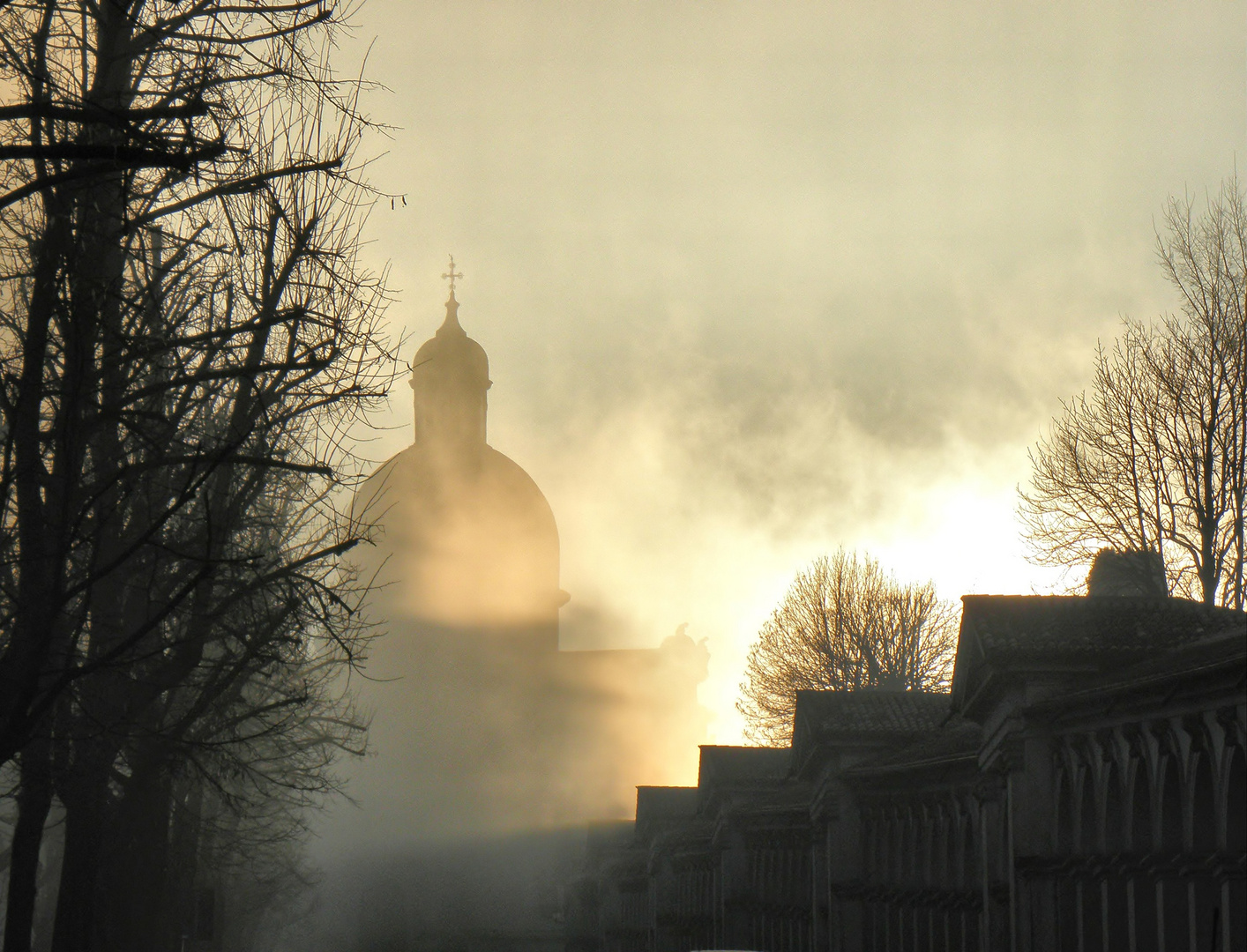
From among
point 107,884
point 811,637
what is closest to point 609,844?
point 811,637

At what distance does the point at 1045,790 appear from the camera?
13047 mm

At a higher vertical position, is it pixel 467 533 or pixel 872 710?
pixel 467 533

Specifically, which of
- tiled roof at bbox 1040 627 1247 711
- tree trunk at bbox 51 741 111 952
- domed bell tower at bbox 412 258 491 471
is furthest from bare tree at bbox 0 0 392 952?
domed bell tower at bbox 412 258 491 471

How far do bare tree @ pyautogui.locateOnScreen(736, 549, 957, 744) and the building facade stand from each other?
2694cm

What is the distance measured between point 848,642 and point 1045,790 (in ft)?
128

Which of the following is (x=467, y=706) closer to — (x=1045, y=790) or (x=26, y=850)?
(x=26, y=850)

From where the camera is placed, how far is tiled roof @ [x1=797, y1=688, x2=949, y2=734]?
22000mm

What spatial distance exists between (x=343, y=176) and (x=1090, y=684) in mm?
7267

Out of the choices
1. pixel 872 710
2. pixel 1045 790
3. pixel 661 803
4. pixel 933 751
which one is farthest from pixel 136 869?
pixel 661 803

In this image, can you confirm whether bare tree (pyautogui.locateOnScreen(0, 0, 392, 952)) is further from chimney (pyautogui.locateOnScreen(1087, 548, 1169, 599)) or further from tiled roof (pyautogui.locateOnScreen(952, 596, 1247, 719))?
chimney (pyautogui.locateOnScreen(1087, 548, 1169, 599))

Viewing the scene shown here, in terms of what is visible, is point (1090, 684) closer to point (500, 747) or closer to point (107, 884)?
point (107, 884)

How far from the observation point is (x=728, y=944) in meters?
30.1

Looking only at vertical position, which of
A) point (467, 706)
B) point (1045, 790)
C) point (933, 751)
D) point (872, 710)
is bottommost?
point (1045, 790)

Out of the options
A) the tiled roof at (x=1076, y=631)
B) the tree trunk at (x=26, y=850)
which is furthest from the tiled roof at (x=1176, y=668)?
the tree trunk at (x=26, y=850)
